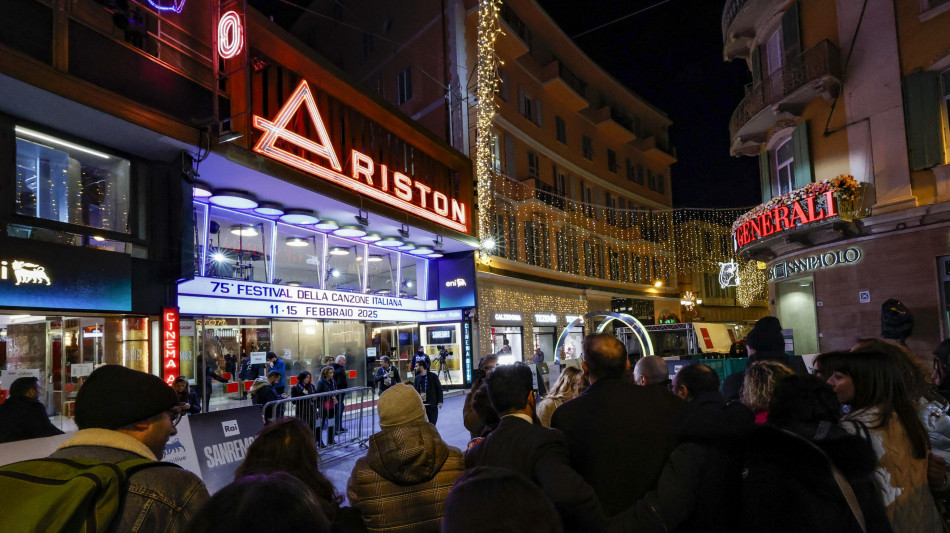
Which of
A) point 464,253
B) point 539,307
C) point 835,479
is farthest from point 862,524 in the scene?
point 539,307

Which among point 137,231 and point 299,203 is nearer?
point 137,231

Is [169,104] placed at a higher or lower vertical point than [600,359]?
higher

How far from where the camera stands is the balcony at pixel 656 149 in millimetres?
39406

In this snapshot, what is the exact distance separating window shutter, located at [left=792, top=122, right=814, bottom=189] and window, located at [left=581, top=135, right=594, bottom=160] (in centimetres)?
1663

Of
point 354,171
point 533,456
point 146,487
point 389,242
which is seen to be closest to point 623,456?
point 533,456

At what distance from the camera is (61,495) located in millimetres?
1559

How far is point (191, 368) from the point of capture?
11.4 metres

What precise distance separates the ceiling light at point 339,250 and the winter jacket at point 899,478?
46.9 ft

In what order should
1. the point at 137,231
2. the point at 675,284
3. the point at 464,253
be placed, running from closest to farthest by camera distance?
1. the point at 137,231
2. the point at 464,253
3. the point at 675,284

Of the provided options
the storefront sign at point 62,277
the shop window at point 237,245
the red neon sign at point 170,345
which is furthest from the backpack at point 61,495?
the shop window at point 237,245

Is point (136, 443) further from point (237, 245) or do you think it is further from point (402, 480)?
point (237, 245)

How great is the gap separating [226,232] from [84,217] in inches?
171

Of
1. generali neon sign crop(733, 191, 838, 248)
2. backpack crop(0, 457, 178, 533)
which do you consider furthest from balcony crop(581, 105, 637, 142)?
backpack crop(0, 457, 178, 533)

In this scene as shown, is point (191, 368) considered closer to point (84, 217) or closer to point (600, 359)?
point (84, 217)
